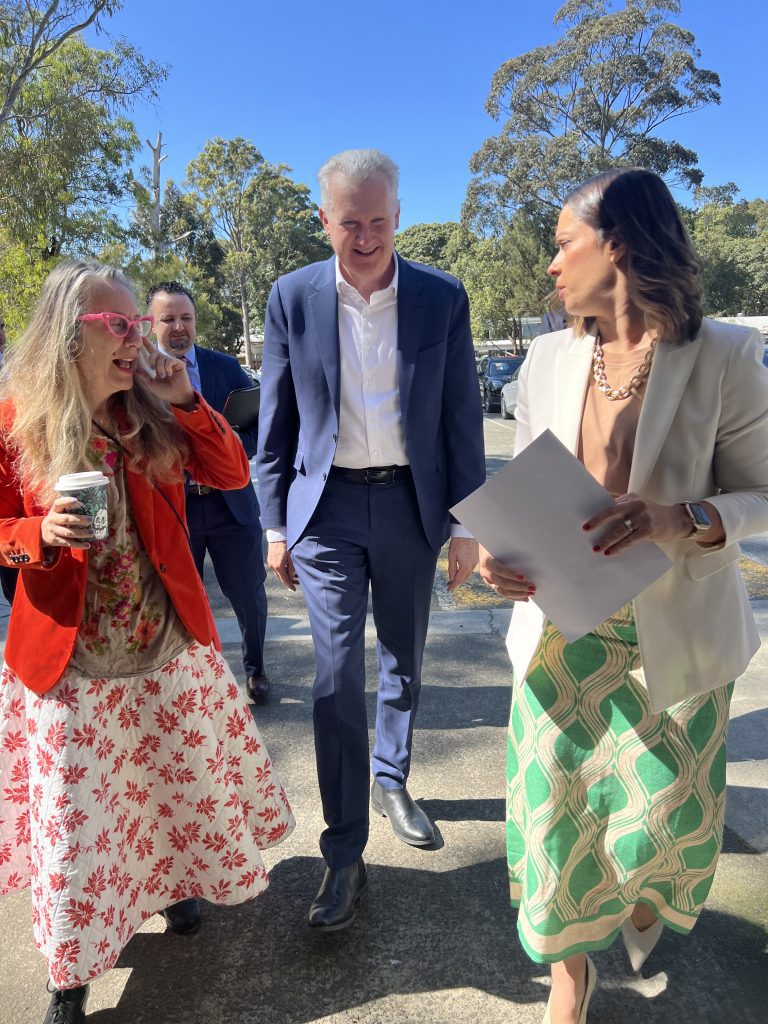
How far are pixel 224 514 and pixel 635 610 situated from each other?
7.94 feet

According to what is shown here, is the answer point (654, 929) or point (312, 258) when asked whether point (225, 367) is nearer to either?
point (654, 929)

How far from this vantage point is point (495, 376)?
25016 mm

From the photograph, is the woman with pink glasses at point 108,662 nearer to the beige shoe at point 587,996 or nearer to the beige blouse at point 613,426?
the beige shoe at point 587,996

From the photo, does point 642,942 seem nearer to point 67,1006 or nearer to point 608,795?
point 608,795

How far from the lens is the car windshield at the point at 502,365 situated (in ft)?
83.1

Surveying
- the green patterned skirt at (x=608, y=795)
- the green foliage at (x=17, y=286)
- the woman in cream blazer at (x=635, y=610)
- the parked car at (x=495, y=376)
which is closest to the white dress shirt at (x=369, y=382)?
the woman in cream blazer at (x=635, y=610)

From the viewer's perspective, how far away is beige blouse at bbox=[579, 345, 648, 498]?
1833 millimetres

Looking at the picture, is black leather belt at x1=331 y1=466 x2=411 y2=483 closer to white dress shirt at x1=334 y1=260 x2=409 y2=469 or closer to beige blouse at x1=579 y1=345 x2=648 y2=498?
white dress shirt at x1=334 y1=260 x2=409 y2=469

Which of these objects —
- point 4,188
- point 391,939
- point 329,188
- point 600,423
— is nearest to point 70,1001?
point 391,939

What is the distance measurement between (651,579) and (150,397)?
55.6 inches

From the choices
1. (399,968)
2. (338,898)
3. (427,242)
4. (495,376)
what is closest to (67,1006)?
(338,898)

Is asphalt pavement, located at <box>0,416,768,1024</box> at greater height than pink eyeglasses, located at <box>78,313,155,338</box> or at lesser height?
lesser

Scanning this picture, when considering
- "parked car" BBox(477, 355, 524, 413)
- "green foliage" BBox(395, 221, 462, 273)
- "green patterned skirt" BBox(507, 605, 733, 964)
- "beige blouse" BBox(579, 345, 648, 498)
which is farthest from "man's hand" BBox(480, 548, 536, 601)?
"green foliage" BBox(395, 221, 462, 273)

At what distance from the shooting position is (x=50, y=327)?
1.95m
